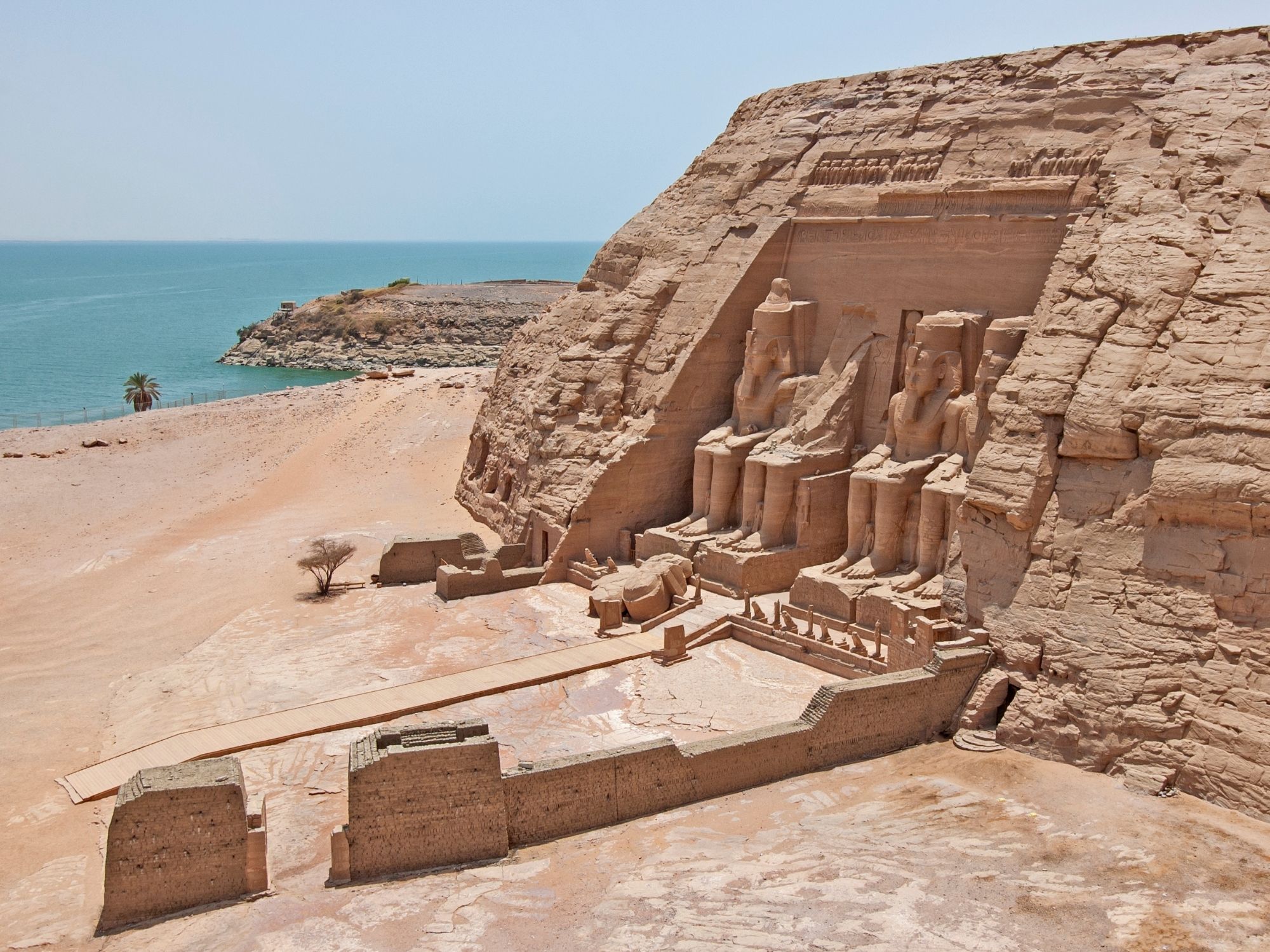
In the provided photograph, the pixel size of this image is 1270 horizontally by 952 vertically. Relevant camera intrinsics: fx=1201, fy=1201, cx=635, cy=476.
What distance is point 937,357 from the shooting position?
19.7 m

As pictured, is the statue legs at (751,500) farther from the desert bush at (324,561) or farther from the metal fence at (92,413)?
the metal fence at (92,413)

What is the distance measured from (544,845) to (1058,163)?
13.6 m

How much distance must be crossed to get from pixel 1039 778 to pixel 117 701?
518 inches

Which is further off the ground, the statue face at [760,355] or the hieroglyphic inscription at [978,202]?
the hieroglyphic inscription at [978,202]

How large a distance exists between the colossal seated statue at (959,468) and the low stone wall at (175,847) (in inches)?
418

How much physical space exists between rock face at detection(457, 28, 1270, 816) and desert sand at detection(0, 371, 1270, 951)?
1371 mm

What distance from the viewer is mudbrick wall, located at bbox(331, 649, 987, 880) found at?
13.0 m

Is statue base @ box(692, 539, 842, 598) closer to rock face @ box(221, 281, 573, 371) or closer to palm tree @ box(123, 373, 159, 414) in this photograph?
palm tree @ box(123, 373, 159, 414)

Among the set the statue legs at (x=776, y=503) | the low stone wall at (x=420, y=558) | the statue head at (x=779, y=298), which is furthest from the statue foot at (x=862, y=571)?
the low stone wall at (x=420, y=558)

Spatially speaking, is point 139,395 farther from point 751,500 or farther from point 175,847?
point 175,847

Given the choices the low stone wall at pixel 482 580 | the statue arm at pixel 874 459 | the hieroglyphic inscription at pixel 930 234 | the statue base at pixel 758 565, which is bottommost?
the low stone wall at pixel 482 580

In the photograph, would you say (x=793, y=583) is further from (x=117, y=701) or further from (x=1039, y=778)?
(x=117, y=701)

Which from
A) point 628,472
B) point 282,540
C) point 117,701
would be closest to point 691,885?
point 117,701

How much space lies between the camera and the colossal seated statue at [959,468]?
18.5 meters
